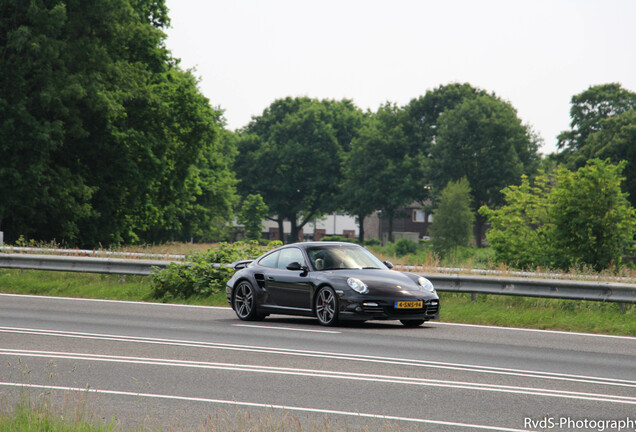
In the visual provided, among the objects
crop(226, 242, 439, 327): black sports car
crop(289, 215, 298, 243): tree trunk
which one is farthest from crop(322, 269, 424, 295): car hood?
crop(289, 215, 298, 243): tree trunk

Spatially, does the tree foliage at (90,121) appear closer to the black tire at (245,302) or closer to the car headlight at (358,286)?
the black tire at (245,302)

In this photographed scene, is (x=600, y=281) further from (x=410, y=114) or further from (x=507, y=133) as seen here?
(x=410, y=114)

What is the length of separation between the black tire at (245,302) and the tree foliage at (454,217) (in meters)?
61.9

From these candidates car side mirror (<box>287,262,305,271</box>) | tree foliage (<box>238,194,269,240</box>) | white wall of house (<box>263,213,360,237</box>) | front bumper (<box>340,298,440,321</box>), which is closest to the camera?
front bumper (<box>340,298,440,321</box>)

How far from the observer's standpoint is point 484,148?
81.1 m

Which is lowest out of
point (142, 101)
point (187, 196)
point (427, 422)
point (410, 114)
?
point (427, 422)

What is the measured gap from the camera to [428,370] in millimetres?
9641

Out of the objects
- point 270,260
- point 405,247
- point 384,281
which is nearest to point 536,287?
point 384,281

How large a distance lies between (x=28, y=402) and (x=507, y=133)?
253 ft

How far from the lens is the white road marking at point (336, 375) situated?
8.12 m

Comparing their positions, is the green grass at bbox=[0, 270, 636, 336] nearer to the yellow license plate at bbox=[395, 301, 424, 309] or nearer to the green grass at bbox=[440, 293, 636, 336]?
the green grass at bbox=[440, 293, 636, 336]

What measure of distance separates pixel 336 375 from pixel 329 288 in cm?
512

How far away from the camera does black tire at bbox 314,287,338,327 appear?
14.3 metres

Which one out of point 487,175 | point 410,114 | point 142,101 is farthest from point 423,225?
point 142,101
